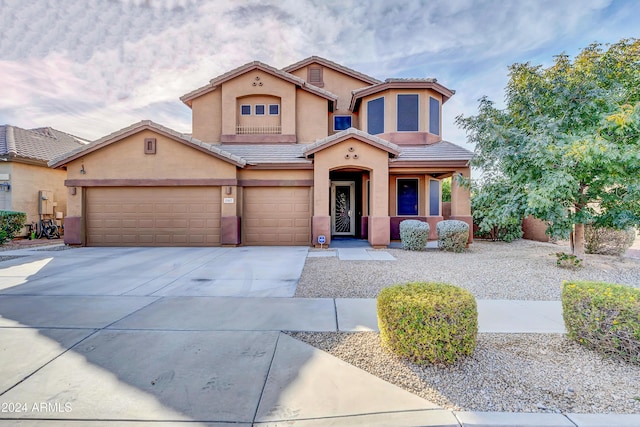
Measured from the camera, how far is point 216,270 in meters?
8.09

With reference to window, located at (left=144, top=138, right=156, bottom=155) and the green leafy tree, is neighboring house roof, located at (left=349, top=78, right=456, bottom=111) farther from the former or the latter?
window, located at (left=144, top=138, right=156, bottom=155)

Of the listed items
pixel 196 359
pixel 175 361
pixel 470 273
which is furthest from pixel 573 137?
pixel 175 361

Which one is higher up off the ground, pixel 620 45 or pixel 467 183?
pixel 620 45

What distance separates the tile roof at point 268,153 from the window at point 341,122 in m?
2.99

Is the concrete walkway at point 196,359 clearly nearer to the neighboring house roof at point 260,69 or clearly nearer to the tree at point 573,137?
the tree at point 573,137

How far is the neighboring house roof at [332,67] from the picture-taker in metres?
→ 17.1

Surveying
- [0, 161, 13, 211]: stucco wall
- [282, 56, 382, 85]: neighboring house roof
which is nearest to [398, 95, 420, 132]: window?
[282, 56, 382, 85]: neighboring house roof

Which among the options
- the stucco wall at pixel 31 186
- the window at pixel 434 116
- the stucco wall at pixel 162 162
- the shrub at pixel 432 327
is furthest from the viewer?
the window at pixel 434 116

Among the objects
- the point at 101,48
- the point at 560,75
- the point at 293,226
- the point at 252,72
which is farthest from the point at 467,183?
the point at 101,48

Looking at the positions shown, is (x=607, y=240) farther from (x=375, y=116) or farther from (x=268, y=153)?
(x=268, y=153)

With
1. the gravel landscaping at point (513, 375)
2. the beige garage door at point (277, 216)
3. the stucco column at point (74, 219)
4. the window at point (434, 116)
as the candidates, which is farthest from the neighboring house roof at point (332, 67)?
the gravel landscaping at point (513, 375)

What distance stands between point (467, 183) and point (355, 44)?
33.7 ft

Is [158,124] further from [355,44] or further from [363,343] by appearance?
[363,343]

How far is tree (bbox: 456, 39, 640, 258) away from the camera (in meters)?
7.09
